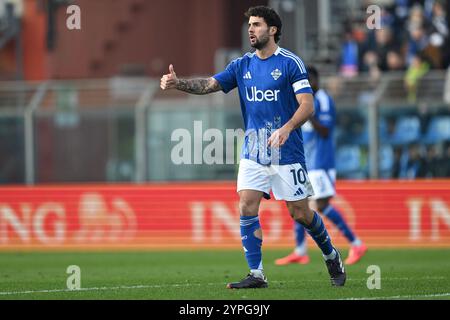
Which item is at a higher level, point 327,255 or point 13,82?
point 13,82

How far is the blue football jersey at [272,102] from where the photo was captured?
381 inches

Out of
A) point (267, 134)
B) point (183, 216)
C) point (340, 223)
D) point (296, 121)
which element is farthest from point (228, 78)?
point (183, 216)

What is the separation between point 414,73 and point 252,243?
11280 millimetres

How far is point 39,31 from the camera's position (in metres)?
25.9

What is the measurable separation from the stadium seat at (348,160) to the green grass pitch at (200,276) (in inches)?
108

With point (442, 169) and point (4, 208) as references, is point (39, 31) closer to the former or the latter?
point (4, 208)

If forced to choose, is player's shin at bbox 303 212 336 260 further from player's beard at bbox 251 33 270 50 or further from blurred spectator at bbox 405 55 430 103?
blurred spectator at bbox 405 55 430 103

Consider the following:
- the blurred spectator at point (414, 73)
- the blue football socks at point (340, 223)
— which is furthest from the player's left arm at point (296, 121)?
the blurred spectator at point (414, 73)

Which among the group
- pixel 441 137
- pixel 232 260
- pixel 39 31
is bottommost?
pixel 232 260

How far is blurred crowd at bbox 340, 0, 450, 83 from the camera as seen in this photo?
21.0 meters

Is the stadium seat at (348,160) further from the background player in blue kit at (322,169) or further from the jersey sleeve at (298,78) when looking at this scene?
the jersey sleeve at (298,78)
